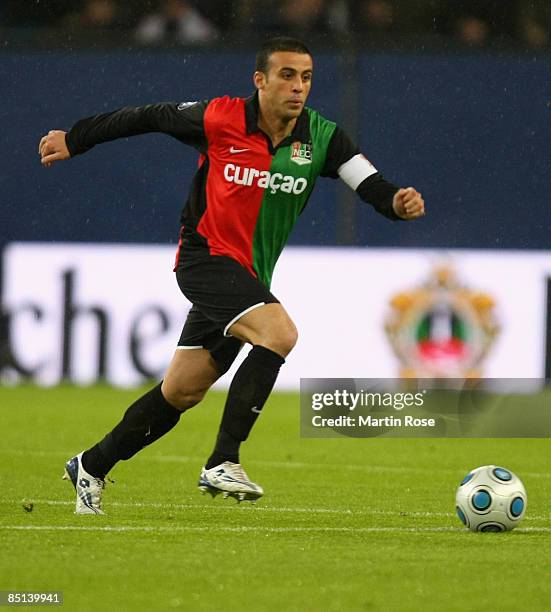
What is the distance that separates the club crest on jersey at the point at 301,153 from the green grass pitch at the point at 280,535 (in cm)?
149

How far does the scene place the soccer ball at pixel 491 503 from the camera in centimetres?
594

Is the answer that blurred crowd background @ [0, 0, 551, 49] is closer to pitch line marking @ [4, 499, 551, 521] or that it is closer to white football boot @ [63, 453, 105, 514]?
pitch line marking @ [4, 499, 551, 521]

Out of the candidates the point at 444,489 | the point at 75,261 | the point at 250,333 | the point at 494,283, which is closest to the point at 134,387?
the point at 75,261

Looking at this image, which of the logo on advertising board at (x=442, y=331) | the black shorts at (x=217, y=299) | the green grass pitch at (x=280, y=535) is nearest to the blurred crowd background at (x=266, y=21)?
the logo on advertising board at (x=442, y=331)

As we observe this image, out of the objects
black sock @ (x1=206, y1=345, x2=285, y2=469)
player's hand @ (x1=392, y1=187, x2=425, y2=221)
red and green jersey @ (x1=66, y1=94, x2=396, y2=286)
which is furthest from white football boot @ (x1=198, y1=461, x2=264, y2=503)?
player's hand @ (x1=392, y1=187, x2=425, y2=221)

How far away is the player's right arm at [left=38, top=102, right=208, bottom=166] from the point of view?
6.49 metres

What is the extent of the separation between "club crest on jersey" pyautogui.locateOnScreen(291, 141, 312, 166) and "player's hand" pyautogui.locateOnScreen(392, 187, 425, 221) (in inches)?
17.1

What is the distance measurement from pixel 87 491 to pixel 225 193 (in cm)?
136

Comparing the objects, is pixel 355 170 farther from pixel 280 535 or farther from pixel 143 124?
pixel 280 535

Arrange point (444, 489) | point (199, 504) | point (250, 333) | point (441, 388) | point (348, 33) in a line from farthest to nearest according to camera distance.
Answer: point (348, 33) → point (441, 388) → point (444, 489) → point (199, 504) → point (250, 333)

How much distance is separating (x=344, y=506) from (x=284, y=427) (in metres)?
4.26

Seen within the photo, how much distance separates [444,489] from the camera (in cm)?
778

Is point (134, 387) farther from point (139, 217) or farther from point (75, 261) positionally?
point (139, 217)

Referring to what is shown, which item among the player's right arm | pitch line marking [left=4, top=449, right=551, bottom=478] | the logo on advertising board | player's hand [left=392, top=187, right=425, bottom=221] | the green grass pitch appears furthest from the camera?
the logo on advertising board
